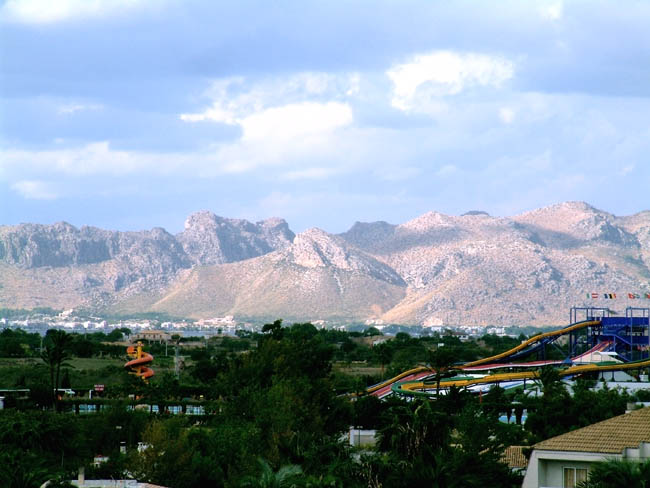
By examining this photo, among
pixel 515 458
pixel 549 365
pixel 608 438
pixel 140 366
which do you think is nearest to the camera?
pixel 608 438

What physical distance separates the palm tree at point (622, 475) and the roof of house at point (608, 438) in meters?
3.45

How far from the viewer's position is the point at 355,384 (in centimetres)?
12494

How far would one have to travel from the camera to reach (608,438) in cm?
3838

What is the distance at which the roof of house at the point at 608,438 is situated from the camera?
124ft

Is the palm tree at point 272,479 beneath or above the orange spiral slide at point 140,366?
beneath

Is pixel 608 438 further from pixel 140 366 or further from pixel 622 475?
pixel 140 366

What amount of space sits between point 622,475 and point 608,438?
541 centimetres

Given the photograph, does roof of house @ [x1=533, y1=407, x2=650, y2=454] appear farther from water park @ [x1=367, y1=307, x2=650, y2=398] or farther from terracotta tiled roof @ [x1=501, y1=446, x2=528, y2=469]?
water park @ [x1=367, y1=307, x2=650, y2=398]

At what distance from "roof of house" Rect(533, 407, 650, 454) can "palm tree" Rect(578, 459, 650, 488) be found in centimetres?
345

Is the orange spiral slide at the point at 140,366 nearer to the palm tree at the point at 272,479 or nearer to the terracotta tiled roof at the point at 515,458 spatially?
the terracotta tiled roof at the point at 515,458

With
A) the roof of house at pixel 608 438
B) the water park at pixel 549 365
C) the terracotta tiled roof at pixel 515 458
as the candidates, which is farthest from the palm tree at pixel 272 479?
the water park at pixel 549 365

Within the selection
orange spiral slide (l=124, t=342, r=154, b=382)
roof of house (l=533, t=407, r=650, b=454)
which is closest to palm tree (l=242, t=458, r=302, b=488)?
roof of house (l=533, t=407, r=650, b=454)

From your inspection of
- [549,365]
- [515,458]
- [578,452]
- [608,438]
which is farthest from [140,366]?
[578,452]

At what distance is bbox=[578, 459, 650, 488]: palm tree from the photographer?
32.9 m
